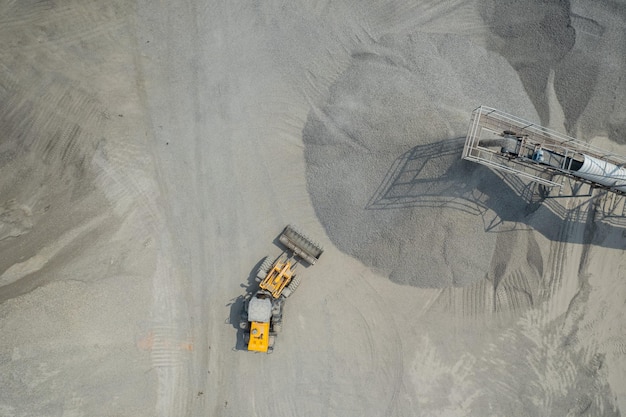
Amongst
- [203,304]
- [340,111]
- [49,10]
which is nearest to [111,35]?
[49,10]

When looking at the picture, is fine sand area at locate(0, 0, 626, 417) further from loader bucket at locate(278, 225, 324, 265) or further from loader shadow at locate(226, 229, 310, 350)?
loader bucket at locate(278, 225, 324, 265)

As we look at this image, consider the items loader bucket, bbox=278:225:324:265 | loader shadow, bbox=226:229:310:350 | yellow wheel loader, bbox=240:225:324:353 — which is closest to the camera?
yellow wheel loader, bbox=240:225:324:353

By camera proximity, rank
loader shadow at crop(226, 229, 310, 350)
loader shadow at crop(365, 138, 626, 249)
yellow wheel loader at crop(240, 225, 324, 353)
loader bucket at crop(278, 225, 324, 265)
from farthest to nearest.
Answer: loader shadow at crop(226, 229, 310, 350) → loader bucket at crop(278, 225, 324, 265) → loader shadow at crop(365, 138, 626, 249) → yellow wheel loader at crop(240, 225, 324, 353)

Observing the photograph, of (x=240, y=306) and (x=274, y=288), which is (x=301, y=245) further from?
(x=240, y=306)

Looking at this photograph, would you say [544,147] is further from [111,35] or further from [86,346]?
[86,346]

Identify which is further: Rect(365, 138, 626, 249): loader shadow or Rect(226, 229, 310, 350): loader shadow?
Rect(226, 229, 310, 350): loader shadow

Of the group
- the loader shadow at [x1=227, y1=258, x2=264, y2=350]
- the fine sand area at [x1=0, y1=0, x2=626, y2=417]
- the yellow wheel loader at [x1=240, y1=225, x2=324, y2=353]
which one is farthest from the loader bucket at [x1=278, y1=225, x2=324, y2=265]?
the loader shadow at [x1=227, y1=258, x2=264, y2=350]

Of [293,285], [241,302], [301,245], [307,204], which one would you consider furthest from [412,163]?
[241,302]

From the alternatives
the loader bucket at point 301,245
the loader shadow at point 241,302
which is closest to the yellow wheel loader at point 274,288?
the loader bucket at point 301,245
